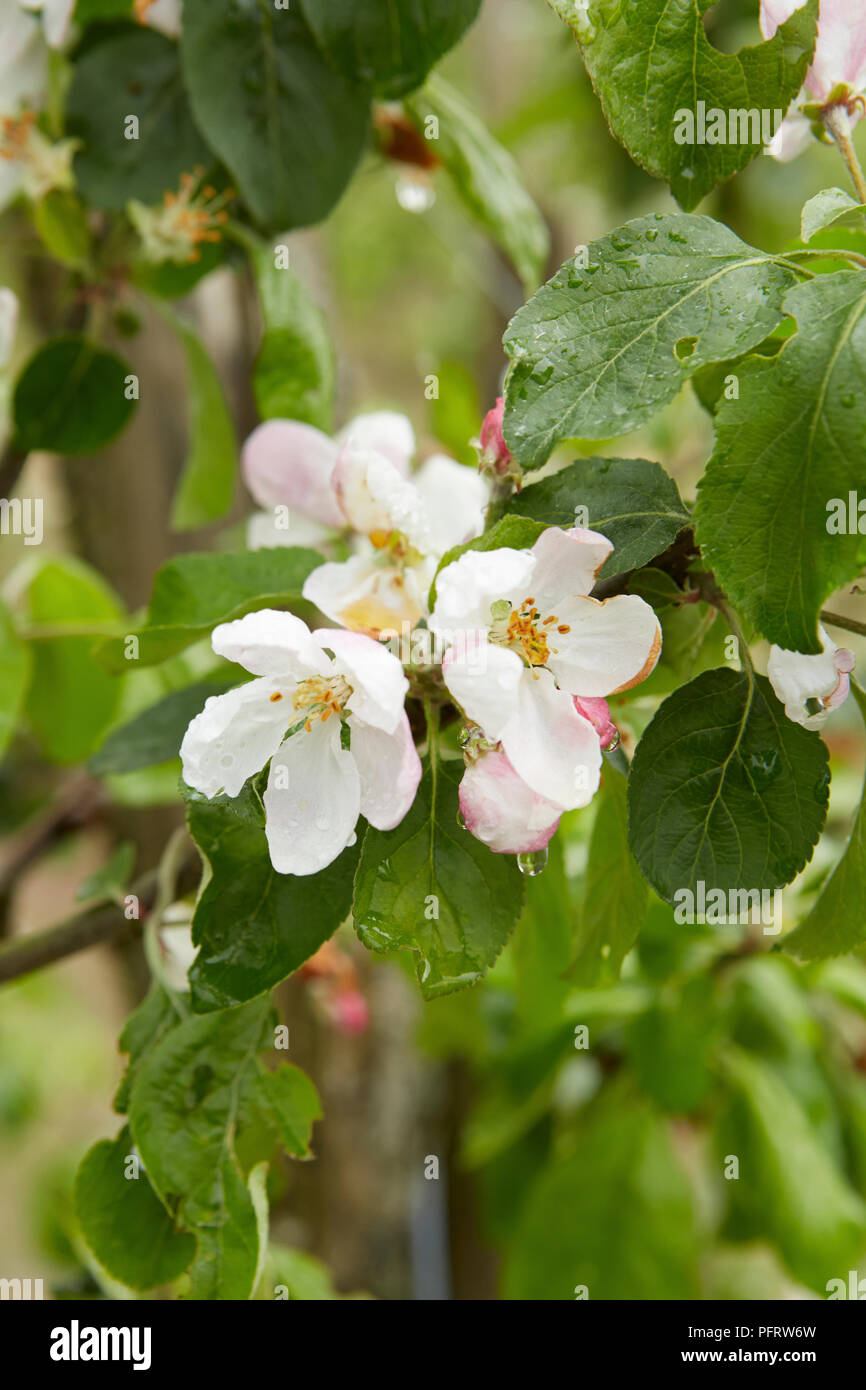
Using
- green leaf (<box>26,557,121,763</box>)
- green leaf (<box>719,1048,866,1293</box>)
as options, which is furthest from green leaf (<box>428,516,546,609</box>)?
green leaf (<box>719,1048,866,1293</box>)

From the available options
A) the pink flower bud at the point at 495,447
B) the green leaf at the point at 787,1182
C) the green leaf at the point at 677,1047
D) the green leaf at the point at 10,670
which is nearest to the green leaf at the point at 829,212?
the pink flower bud at the point at 495,447

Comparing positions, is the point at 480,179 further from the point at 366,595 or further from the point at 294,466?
the point at 366,595

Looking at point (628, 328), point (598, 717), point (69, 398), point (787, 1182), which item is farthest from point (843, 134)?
point (787, 1182)

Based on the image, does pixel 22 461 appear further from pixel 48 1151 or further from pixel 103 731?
pixel 48 1151

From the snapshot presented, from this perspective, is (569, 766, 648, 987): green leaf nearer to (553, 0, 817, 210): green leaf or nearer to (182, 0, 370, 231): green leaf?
(553, 0, 817, 210): green leaf

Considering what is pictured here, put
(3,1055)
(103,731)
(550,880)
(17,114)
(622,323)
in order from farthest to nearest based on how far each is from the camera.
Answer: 1. (3,1055)
2. (103,731)
3. (17,114)
4. (550,880)
5. (622,323)

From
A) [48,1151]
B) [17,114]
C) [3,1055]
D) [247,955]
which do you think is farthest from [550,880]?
[48,1151]
